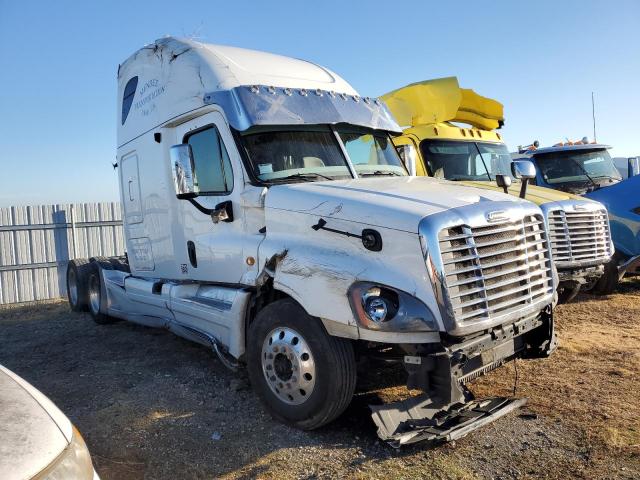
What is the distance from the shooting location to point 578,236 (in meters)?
7.06

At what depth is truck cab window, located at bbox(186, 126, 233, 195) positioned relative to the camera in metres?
5.09

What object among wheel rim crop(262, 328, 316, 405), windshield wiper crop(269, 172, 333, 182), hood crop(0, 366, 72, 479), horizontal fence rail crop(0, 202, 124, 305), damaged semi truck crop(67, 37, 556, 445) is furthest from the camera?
horizontal fence rail crop(0, 202, 124, 305)

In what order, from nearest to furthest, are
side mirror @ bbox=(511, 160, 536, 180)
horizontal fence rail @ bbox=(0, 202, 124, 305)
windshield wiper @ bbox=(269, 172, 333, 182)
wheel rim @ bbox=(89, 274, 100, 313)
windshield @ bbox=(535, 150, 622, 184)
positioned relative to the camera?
windshield wiper @ bbox=(269, 172, 333, 182)
side mirror @ bbox=(511, 160, 536, 180)
wheel rim @ bbox=(89, 274, 100, 313)
windshield @ bbox=(535, 150, 622, 184)
horizontal fence rail @ bbox=(0, 202, 124, 305)

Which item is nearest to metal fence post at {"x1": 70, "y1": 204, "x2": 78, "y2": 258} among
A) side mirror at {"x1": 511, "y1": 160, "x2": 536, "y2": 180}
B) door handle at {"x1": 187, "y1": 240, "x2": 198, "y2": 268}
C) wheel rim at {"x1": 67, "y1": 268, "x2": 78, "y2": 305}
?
wheel rim at {"x1": 67, "y1": 268, "x2": 78, "y2": 305}

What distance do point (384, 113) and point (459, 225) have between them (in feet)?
8.08

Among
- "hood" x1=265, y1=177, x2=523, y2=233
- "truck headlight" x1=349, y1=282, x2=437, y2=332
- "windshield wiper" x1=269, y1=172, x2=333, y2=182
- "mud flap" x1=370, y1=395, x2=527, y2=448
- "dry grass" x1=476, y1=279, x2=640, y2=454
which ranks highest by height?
"windshield wiper" x1=269, y1=172, x2=333, y2=182

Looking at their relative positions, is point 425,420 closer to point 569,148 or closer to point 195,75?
point 195,75

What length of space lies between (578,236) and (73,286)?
27.5ft

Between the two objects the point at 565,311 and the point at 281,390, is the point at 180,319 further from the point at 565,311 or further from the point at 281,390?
the point at 565,311

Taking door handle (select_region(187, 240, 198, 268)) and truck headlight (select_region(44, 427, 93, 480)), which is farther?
door handle (select_region(187, 240, 198, 268))

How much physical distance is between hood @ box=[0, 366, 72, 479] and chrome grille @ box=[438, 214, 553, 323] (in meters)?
2.40

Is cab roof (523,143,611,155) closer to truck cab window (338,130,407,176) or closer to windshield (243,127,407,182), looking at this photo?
truck cab window (338,130,407,176)

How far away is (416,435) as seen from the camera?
371 cm

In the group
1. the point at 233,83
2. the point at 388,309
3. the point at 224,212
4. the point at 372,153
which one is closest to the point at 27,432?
the point at 388,309
